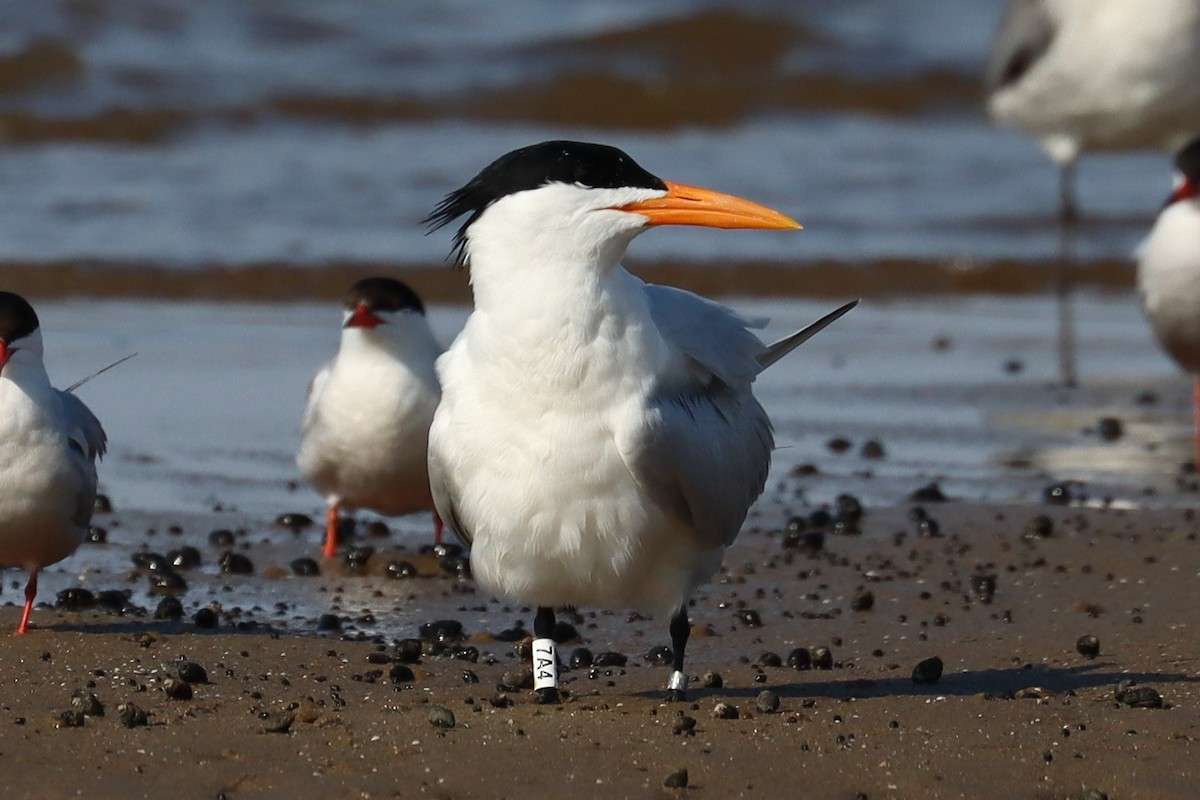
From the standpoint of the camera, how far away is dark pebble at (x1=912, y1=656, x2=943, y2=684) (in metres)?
5.16

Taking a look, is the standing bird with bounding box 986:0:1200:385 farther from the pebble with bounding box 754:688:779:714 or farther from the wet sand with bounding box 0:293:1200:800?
the pebble with bounding box 754:688:779:714

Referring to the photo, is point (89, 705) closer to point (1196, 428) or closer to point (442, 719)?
point (442, 719)

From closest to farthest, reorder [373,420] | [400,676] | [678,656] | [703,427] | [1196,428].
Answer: [703,427] < [678,656] < [400,676] < [373,420] < [1196,428]

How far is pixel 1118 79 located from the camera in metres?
13.5

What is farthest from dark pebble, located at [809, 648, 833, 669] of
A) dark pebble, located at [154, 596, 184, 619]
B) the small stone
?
dark pebble, located at [154, 596, 184, 619]

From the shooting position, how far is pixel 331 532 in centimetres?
708

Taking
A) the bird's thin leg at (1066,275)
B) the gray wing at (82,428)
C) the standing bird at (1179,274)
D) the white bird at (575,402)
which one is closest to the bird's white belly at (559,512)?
the white bird at (575,402)

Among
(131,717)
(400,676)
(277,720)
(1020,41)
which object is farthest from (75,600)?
(1020,41)

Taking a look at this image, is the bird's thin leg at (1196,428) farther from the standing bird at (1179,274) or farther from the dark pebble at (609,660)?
the dark pebble at (609,660)

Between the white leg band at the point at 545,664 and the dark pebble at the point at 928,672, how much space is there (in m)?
0.93

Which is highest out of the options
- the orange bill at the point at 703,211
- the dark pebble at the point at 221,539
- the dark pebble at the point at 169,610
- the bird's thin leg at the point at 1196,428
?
the bird's thin leg at the point at 1196,428

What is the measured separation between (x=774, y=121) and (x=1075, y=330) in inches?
346

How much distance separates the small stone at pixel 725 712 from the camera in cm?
465

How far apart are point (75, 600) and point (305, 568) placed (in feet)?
2.93
